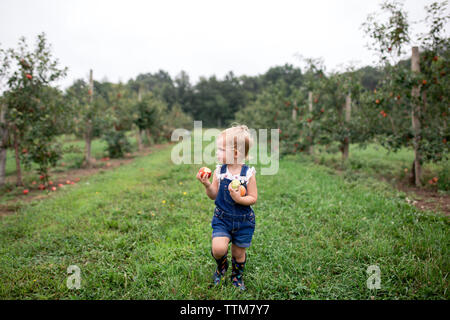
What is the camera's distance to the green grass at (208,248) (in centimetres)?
246

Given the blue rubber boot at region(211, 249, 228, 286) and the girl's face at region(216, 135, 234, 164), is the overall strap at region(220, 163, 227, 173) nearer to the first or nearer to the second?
the girl's face at region(216, 135, 234, 164)

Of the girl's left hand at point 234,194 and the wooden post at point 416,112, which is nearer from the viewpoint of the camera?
the girl's left hand at point 234,194

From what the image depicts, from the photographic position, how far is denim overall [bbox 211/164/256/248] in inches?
95.7

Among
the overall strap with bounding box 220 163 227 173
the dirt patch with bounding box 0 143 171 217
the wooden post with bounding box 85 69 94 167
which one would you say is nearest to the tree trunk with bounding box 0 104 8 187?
the dirt patch with bounding box 0 143 171 217

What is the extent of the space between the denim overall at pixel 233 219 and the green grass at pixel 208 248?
517 mm

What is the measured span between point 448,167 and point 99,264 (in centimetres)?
840

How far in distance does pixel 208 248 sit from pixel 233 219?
1.03 metres

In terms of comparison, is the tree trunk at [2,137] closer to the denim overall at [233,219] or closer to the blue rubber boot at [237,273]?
the denim overall at [233,219]

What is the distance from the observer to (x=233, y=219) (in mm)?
2430

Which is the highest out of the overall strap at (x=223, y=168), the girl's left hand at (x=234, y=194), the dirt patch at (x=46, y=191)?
the overall strap at (x=223, y=168)

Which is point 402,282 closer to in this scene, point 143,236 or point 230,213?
point 230,213

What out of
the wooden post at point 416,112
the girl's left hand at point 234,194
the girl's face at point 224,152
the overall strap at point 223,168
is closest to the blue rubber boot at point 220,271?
the girl's left hand at point 234,194

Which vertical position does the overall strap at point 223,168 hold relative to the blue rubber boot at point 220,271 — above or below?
above

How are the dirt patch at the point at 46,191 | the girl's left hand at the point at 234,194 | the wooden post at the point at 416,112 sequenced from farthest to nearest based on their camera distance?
the wooden post at the point at 416,112
the dirt patch at the point at 46,191
the girl's left hand at the point at 234,194
